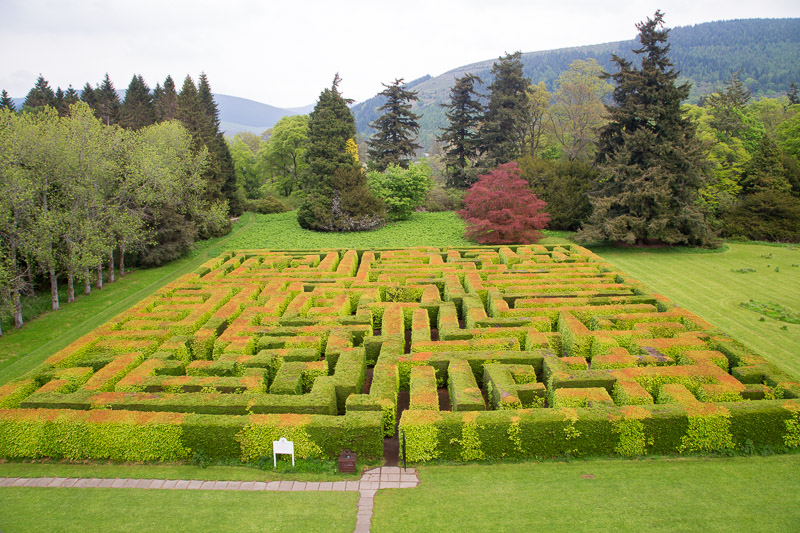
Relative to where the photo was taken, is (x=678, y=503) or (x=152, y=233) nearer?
(x=678, y=503)

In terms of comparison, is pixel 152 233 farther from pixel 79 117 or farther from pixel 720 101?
pixel 720 101

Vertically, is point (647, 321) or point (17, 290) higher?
point (17, 290)

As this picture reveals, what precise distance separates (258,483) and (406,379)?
5082mm

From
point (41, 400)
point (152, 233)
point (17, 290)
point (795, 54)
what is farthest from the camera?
point (795, 54)

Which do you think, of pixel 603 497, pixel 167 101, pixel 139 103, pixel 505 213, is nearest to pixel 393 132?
pixel 505 213

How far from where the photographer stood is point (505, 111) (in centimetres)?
4347

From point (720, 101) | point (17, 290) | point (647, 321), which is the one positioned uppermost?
point (720, 101)

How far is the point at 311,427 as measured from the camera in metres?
10.7

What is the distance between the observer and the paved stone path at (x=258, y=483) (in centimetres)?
1003

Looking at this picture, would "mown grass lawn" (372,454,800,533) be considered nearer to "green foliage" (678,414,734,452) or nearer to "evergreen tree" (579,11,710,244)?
"green foliage" (678,414,734,452)

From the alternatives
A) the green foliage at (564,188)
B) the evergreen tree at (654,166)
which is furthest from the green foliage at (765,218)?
the green foliage at (564,188)

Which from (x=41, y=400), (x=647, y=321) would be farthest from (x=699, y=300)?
(x=41, y=400)

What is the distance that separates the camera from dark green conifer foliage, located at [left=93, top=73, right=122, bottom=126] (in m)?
46.2

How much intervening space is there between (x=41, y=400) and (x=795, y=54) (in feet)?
610
